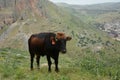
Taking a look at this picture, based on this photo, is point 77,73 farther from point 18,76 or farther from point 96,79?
point 18,76

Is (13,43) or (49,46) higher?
(49,46)

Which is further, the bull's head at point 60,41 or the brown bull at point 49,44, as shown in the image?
the brown bull at point 49,44

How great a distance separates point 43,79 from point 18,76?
60.2 inches

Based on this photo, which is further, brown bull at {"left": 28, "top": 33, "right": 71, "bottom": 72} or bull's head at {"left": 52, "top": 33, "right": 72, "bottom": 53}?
brown bull at {"left": 28, "top": 33, "right": 71, "bottom": 72}

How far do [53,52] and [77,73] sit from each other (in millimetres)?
2093

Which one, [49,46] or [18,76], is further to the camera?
[49,46]

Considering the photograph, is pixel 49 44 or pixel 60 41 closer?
pixel 60 41

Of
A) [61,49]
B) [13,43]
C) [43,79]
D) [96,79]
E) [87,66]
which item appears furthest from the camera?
[13,43]

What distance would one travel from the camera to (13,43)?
189 metres

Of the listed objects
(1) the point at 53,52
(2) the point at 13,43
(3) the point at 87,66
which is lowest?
(2) the point at 13,43

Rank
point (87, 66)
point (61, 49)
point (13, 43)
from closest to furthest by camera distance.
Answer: point (61, 49), point (87, 66), point (13, 43)

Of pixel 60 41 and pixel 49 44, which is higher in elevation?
pixel 60 41

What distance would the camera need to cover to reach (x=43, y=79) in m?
16.2

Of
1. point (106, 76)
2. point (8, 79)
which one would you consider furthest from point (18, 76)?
point (106, 76)
